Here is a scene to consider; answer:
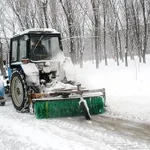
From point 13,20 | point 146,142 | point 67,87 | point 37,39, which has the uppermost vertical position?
point 13,20

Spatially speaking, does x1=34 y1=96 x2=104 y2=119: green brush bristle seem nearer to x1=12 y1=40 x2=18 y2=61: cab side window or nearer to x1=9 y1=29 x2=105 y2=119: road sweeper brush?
x1=9 y1=29 x2=105 y2=119: road sweeper brush

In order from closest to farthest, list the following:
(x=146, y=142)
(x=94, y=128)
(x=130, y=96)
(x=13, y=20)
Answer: (x=146, y=142) → (x=94, y=128) → (x=130, y=96) → (x=13, y=20)

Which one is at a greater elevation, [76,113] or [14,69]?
[14,69]

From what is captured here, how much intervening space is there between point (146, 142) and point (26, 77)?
12.6 feet

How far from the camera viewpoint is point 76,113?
26.0 ft

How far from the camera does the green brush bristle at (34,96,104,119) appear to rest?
25.1 ft

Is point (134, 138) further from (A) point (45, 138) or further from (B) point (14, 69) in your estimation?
(B) point (14, 69)

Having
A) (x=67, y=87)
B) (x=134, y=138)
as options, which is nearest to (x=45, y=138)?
(x=134, y=138)

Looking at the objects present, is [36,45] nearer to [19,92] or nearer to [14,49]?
[14,49]

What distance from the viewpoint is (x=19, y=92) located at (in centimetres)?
893

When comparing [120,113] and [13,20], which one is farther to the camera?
[13,20]

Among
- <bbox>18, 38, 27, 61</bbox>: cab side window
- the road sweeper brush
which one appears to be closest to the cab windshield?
the road sweeper brush

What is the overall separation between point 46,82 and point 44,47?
42.3 inches

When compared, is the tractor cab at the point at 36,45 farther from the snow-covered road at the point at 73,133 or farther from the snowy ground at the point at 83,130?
the snow-covered road at the point at 73,133
